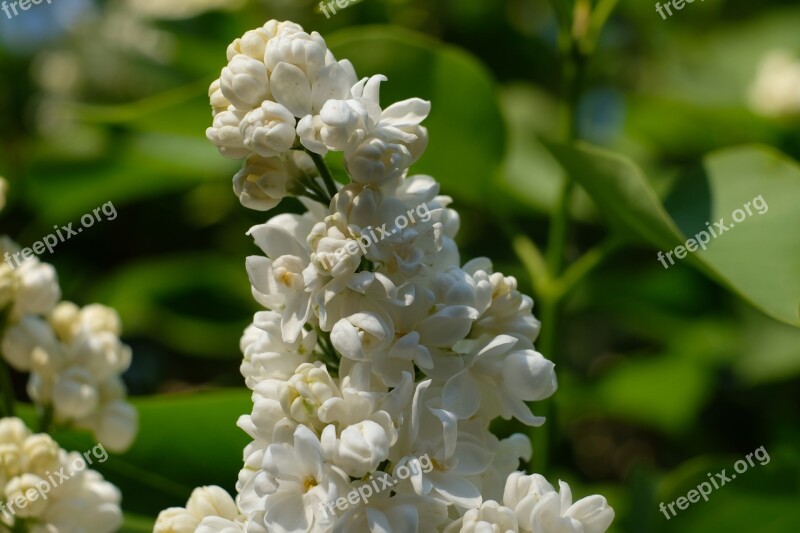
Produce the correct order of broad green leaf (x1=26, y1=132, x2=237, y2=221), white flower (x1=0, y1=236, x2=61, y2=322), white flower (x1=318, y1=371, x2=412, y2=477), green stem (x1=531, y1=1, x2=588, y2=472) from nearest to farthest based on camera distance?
white flower (x1=318, y1=371, x2=412, y2=477) → white flower (x1=0, y1=236, x2=61, y2=322) → green stem (x1=531, y1=1, x2=588, y2=472) → broad green leaf (x1=26, y1=132, x2=237, y2=221)

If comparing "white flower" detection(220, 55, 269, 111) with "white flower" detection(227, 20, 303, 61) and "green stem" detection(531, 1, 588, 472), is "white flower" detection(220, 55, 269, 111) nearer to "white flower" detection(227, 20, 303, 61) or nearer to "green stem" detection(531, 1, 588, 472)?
"white flower" detection(227, 20, 303, 61)

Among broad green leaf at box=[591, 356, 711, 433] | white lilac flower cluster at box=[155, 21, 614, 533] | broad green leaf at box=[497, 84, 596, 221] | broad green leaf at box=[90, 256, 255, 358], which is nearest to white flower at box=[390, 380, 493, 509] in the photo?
white lilac flower cluster at box=[155, 21, 614, 533]

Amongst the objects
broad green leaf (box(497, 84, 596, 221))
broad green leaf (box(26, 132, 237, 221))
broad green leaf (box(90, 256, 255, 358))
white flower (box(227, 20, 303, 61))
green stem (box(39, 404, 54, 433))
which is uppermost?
white flower (box(227, 20, 303, 61))

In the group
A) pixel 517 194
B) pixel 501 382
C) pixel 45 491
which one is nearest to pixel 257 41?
pixel 501 382

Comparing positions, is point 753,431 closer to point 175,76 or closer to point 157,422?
point 157,422

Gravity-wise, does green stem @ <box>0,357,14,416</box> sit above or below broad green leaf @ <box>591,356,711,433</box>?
above

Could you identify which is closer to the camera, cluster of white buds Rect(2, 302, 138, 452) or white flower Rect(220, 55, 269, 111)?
white flower Rect(220, 55, 269, 111)
